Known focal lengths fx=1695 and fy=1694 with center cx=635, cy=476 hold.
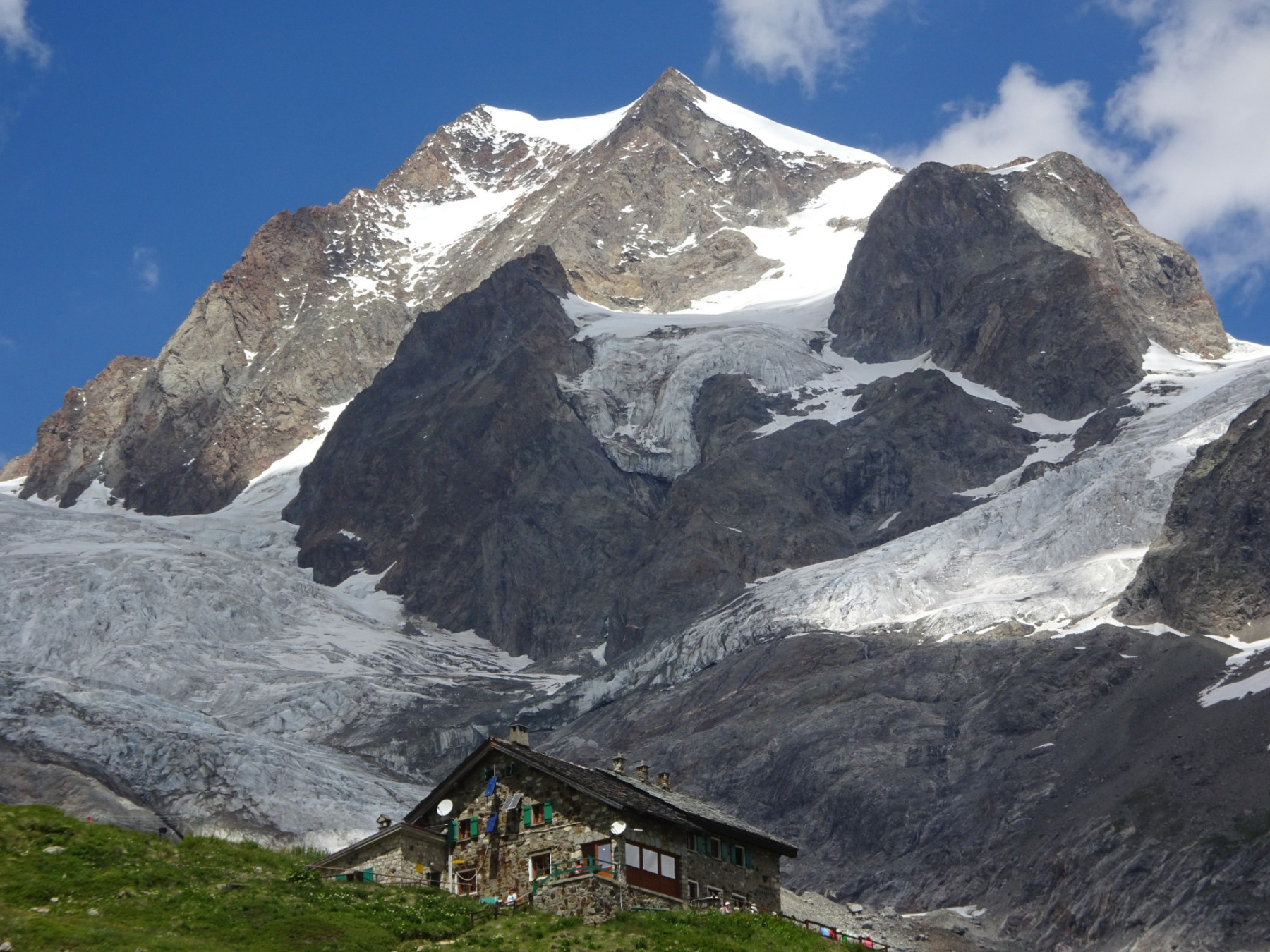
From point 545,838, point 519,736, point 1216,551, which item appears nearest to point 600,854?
point 545,838

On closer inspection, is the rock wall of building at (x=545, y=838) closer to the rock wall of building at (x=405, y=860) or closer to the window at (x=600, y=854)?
the window at (x=600, y=854)

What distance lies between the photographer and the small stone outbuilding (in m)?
45.9

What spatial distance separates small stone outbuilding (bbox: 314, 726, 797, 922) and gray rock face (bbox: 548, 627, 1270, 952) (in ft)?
171

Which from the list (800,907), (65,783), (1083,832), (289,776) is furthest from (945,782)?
(65,783)

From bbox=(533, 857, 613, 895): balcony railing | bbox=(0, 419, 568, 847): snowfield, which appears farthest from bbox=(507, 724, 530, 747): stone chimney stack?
bbox=(0, 419, 568, 847): snowfield

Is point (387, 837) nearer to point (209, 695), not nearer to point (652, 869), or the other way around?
point (652, 869)

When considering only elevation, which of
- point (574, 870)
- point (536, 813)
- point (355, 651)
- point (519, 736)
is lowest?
point (574, 870)

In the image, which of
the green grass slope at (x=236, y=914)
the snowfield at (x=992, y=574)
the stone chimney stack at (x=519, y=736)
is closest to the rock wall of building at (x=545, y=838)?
the stone chimney stack at (x=519, y=736)

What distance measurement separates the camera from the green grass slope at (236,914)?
37.8 metres

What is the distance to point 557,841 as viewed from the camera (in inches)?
1854

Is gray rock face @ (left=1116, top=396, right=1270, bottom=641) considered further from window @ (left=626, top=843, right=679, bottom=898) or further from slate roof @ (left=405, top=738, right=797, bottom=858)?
window @ (left=626, top=843, right=679, bottom=898)

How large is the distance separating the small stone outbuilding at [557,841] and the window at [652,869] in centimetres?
4

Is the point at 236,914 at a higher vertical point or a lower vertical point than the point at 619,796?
lower

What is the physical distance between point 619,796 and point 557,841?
2.25m
